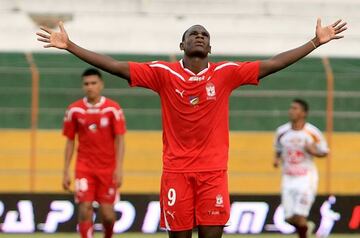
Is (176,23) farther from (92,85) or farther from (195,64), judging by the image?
(195,64)

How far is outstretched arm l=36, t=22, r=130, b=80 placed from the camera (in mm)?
8055

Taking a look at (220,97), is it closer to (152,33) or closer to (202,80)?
(202,80)

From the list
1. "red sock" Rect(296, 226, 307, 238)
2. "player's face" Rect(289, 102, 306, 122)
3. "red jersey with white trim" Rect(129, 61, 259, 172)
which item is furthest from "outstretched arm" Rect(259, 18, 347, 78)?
"player's face" Rect(289, 102, 306, 122)

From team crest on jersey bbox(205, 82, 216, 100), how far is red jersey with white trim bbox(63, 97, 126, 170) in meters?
4.96

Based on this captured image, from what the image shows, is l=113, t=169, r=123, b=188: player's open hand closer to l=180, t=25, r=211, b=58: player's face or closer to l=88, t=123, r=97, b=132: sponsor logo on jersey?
l=88, t=123, r=97, b=132: sponsor logo on jersey

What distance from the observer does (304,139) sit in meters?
14.8

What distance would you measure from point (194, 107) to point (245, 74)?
0.46 meters

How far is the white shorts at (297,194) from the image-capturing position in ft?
48.6

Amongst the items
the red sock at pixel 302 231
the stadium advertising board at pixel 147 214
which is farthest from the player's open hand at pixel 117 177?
the stadium advertising board at pixel 147 214

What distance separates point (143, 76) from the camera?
8.39 metres

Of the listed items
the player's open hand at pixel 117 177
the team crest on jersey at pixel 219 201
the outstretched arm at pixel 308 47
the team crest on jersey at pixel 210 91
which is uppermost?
the outstretched arm at pixel 308 47

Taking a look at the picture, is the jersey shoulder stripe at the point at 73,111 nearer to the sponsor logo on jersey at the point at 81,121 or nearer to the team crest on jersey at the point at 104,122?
the sponsor logo on jersey at the point at 81,121

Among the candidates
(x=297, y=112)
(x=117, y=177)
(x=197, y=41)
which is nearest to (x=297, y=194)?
(x=297, y=112)

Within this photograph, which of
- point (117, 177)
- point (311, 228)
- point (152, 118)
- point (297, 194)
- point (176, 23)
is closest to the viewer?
point (117, 177)
